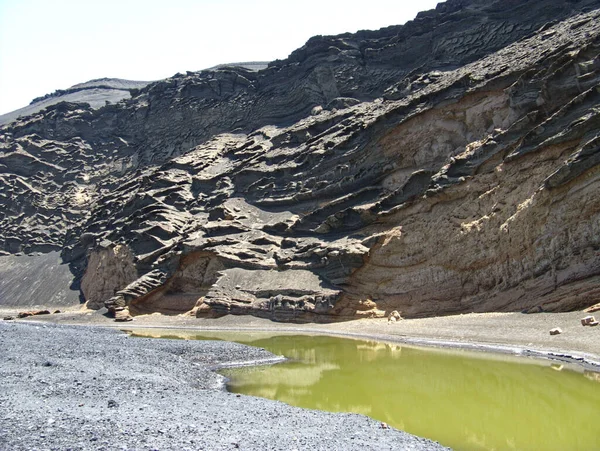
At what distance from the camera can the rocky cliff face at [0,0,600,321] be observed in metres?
27.3

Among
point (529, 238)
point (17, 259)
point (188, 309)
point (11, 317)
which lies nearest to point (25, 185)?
point (17, 259)

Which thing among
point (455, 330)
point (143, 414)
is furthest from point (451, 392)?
point (455, 330)

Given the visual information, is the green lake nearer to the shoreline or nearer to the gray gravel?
the shoreline

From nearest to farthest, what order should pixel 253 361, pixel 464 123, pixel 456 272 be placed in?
pixel 253 361
pixel 456 272
pixel 464 123

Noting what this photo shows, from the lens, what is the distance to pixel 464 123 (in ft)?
120

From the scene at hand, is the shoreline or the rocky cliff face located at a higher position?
the rocky cliff face

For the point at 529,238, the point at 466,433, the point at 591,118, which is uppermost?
the point at 591,118

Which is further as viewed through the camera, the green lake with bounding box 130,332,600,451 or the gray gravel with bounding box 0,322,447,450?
the green lake with bounding box 130,332,600,451

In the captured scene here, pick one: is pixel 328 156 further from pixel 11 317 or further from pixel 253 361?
pixel 11 317

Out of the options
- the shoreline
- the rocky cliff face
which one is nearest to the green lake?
the shoreline

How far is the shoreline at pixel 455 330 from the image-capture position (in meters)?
19.0

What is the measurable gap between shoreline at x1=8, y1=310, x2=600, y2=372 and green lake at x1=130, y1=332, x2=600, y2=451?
1146 mm

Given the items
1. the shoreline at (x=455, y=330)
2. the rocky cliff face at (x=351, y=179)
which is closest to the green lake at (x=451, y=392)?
the shoreline at (x=455, y=330)

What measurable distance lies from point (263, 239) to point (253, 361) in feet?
73.1
